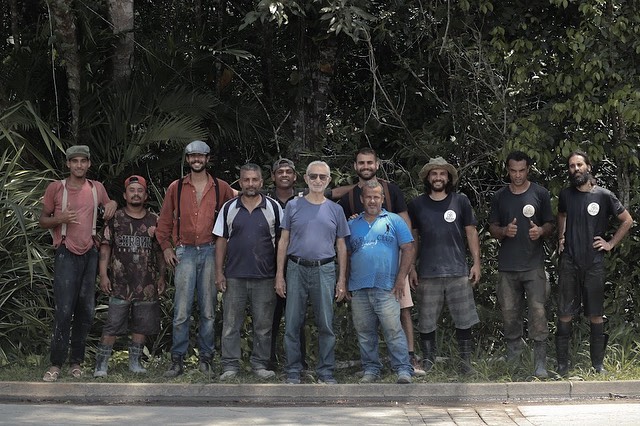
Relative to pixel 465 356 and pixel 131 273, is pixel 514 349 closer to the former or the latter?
pixel 465 356

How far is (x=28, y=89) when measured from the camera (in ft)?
39.9

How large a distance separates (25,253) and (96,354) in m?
1.23

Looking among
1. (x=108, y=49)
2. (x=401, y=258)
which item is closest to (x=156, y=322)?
(x=401, y=258)

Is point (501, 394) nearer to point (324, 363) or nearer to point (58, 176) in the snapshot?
point (324, 363)

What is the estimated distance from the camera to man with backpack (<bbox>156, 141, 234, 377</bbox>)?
9.74m

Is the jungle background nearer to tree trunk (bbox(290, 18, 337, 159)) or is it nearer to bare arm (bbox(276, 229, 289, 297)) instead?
tree trunk (bbox(290, 18, 337, 159))

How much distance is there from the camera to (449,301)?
32.5 feet

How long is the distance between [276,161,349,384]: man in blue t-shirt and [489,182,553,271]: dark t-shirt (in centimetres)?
155

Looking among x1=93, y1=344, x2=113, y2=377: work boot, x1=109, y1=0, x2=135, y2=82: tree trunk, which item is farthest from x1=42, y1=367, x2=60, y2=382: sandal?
x1=109, y1=0, x2=135, y2=82: tree trunk

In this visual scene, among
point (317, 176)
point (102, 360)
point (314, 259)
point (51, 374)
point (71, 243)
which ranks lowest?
point (51, 374)

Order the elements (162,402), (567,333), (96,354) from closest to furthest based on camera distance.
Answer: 1. (162,402)
2. (567,333)
3. (96,354)

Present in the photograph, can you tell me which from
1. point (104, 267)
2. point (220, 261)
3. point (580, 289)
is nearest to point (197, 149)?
point (220, 261)

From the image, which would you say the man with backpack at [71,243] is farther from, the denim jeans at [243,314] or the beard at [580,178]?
the beard at [580,178]

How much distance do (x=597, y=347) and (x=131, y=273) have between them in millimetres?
4232
